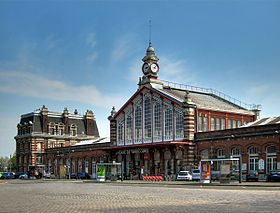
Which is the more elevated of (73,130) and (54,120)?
(54,120)

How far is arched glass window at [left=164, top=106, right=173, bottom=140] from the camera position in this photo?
218 feet

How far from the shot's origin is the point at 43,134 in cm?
10038

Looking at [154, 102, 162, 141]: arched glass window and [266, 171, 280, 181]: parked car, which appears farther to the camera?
[154, 102, 162, 141]: arched glass window

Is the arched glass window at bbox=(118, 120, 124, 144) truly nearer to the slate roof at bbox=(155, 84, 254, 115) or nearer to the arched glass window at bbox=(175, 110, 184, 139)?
the slate roof at bbox=(155, 84, 254, 115)

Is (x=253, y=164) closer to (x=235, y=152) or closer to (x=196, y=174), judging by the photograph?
(x=235, y=152)

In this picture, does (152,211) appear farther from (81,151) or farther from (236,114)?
(81,151)

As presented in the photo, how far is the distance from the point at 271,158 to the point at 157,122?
2008 centimetres

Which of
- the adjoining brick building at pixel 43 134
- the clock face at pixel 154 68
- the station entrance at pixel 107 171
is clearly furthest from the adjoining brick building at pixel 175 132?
the adjoining brick building at pixel 43 134

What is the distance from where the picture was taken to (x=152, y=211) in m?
17.3

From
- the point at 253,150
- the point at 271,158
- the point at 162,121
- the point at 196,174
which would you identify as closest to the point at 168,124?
the point at 162,121

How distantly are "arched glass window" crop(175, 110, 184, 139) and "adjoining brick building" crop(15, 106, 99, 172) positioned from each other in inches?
1525

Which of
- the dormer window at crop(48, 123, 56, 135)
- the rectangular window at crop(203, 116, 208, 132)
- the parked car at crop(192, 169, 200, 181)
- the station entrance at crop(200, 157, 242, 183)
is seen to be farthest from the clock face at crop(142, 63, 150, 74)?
the dormer window at crop(48, 123, 56, 135)

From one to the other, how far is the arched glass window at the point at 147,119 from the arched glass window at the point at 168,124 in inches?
130

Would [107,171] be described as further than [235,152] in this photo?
Yes
